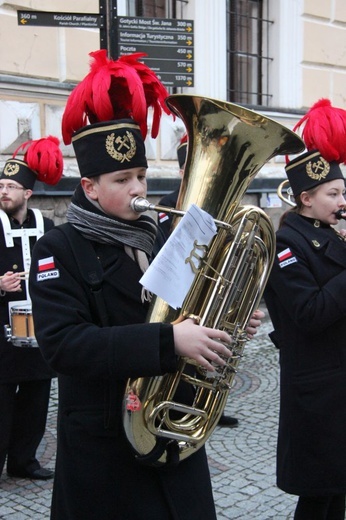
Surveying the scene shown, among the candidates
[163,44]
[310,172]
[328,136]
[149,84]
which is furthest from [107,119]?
[163,44]

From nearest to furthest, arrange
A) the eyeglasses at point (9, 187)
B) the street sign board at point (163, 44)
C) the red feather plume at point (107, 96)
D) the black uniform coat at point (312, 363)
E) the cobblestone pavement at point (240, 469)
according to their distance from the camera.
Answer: the red feather plume at point (107, 96) < the black uniform coat at point (312, 363) < the cobblestone pavement at point (240, 469) < the eyeglasses at point (9, 187) < the street sign board at point (163, 44)

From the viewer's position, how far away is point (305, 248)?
9.89 ft

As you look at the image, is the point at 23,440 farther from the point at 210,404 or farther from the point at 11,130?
the point at 11,130

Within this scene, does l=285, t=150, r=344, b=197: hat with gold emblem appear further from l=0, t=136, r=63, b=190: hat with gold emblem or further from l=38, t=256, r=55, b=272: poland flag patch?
l=0, t=136, r=63, b=190: hat with gold emblem

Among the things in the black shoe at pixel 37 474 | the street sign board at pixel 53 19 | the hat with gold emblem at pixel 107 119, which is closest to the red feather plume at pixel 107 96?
the hat with gold emblem at pixel 107 119

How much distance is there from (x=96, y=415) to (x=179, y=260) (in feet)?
1.74

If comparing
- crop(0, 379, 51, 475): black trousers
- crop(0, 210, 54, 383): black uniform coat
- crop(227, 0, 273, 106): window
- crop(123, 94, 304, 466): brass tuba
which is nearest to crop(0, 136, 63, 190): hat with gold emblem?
crop(0, 210, 54, 383): black uniform coat

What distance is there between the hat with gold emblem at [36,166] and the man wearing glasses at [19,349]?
0.04ft

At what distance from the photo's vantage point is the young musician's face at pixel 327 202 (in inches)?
123

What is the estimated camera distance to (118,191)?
83.8 inches

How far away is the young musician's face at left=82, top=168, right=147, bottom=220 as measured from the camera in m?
2.12

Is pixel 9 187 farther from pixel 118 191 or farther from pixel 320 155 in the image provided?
pixel 118 191

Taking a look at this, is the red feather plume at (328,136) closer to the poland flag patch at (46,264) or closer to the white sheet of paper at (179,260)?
the white sheet of paper at (179,260)

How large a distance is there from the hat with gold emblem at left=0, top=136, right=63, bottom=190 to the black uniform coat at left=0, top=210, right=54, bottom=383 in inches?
15.6
